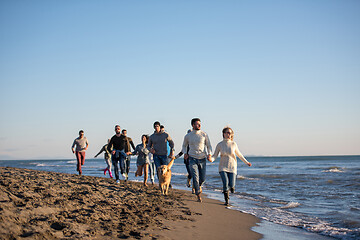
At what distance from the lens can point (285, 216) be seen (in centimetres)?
699

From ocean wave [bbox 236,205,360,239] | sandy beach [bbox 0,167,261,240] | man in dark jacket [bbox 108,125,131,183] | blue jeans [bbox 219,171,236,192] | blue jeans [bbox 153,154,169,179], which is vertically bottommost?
ocean wave [bbox 236,205,360,239]

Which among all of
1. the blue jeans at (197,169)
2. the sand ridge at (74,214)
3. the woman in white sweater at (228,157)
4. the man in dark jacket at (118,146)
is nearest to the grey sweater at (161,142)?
the blue jeans at (197,169)

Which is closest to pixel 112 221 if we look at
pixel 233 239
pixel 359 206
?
pixel 233 239

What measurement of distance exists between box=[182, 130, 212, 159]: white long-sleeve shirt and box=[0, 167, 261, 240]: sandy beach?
4.53 feet

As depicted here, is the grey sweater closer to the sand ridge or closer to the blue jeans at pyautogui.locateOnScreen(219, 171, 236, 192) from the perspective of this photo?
the blue jeans at pyautogui.locateOnScreen(219, 171, 236, 192)

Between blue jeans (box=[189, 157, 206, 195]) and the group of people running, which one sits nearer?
the group of people running

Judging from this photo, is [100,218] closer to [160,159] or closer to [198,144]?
[198,144]

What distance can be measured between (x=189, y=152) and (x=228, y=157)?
39.4 inches

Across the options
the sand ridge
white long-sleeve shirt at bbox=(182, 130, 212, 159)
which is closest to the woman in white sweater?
white long-sleeve shirt at bbox=(182, 130, 212, 159)

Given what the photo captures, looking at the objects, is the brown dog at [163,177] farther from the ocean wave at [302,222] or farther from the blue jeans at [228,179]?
the ocean wave at [302,222]

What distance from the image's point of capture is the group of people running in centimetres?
744

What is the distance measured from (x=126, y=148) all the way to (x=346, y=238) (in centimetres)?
726

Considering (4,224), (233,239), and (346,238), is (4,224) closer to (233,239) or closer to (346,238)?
(233,239)

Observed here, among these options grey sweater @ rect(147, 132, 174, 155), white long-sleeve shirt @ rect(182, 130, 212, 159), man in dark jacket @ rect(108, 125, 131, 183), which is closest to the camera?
white long-sleeve shirt @ rect(182, 130, 212, 159)
